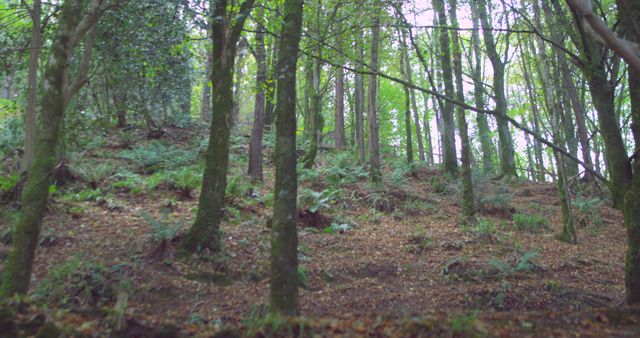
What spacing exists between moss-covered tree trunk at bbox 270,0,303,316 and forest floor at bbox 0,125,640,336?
352 mm

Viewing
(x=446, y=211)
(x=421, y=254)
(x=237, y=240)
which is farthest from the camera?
(x=446, y=211)

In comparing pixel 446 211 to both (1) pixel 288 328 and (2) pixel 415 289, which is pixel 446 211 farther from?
(1) pixel 288 328

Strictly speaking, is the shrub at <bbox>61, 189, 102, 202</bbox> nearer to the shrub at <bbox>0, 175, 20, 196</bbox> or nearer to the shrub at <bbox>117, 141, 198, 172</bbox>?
the shrub at <bbox>0, 175, 20, 196</bbox>

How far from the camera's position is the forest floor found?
12.7 feet

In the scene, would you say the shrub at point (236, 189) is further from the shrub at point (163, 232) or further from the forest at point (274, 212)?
the shrub at point (163, 232)

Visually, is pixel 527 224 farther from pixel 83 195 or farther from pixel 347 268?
pixel 83 195

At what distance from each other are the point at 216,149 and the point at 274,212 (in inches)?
119

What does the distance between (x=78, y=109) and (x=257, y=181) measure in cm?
561

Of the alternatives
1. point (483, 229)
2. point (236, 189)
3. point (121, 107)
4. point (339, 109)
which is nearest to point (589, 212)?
point (483, 229)

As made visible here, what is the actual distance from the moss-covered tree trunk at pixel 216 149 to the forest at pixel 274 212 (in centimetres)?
3

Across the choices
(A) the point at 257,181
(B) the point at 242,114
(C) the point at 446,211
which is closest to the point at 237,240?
(A) the point at 257,181

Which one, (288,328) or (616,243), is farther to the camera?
(616,243)

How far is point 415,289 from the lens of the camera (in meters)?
6.73

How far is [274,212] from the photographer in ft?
13.5
